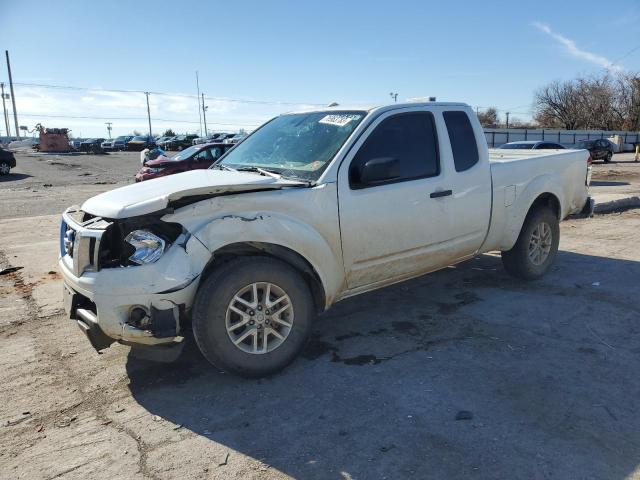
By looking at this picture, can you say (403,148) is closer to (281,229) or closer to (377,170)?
(377,170)

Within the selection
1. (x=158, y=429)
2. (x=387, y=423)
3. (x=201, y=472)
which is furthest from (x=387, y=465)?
(x=158, y=429)

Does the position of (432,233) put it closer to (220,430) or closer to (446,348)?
(446,348)

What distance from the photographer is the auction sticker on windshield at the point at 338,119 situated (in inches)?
168

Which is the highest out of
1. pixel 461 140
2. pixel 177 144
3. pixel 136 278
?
pixel 177 144

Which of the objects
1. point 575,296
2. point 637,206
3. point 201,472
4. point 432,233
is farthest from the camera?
point 637,206

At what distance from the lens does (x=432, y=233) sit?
4500 mm

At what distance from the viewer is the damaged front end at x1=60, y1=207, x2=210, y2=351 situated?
3.19 metres

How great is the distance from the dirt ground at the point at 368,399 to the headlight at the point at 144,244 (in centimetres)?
96

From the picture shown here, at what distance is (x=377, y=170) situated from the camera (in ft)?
12.7

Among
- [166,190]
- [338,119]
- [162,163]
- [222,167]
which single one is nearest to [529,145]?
[162,163]

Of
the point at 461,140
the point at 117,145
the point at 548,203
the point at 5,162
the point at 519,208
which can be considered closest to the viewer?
the point at 461,140

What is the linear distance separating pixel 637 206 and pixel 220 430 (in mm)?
12096

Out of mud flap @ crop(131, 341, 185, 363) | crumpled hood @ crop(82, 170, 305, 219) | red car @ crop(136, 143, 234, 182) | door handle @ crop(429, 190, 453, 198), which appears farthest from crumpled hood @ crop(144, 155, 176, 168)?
mud flap @ crop(131, 341, 185, 363)

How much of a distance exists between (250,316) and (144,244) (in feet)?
2.77
